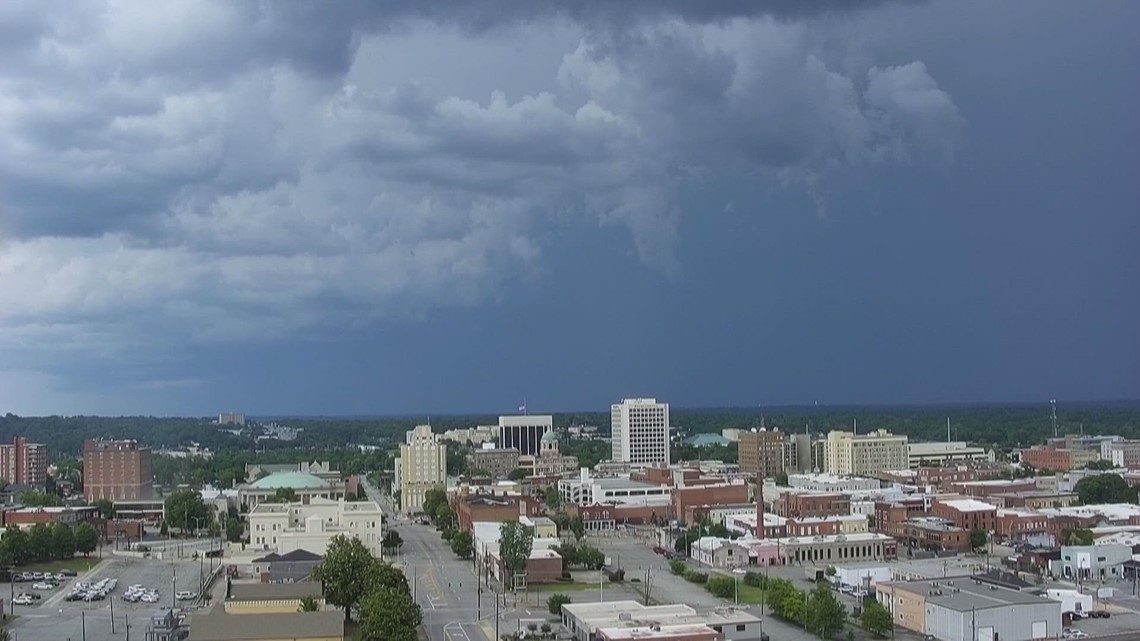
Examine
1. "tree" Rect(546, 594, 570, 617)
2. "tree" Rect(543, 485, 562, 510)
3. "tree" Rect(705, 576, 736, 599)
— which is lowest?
"tree" Rect(543, 485, 562, 510)

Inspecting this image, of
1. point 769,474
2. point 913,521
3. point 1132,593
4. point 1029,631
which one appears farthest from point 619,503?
point 1029,631

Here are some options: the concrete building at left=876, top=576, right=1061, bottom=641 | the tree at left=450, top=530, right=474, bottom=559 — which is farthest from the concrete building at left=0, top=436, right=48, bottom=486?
the concrete building at left=876, top=576, right=1061, bottom=641

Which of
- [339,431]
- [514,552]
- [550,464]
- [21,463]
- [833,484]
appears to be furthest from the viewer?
[339,431]

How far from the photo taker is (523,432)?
89.6 metres

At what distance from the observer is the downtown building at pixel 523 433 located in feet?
292

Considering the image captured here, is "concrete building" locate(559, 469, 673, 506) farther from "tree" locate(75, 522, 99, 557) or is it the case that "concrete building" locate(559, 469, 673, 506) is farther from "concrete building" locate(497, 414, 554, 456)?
"concrete building" locate(497, 414, 554, 456)

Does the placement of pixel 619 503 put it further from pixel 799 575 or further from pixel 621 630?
pixel 621 630

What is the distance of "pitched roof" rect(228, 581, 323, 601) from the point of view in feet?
86.9

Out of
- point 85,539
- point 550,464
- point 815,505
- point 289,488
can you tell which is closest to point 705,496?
point 815,505

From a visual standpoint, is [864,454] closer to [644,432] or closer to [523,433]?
[644,432]

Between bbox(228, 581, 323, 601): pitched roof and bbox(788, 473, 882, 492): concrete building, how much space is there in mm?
27859

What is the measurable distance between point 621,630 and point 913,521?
22407 millimetres

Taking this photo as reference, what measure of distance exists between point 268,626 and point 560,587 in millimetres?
10973

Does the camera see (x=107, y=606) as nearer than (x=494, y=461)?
Yes
